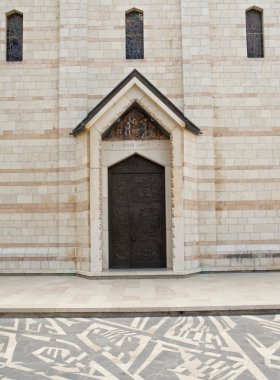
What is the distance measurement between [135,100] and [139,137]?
1.10 m

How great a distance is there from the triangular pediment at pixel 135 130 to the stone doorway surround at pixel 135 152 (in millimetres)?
199

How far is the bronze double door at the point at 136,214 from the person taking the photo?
469 inches

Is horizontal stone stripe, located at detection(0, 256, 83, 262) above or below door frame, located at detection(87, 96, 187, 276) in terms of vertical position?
below

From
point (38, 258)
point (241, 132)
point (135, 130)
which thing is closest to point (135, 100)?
point (135, 130)

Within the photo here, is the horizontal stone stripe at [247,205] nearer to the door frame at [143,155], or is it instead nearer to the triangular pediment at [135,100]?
the door frame at [143,155]

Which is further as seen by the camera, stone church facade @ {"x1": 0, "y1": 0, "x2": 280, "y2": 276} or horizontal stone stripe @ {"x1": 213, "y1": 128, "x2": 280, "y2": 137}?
horizontal stone stripe @ {"x1": 213, "y1": 128, "x2": 280, "y2": 137}

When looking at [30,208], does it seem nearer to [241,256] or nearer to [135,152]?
[135,152]

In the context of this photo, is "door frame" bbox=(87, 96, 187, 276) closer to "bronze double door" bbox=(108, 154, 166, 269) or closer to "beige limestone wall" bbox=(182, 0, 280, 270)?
"bronze double door" bbox=(108, 154, 166, 269)

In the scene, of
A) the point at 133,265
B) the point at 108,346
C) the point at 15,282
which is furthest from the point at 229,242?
the point at 108,346

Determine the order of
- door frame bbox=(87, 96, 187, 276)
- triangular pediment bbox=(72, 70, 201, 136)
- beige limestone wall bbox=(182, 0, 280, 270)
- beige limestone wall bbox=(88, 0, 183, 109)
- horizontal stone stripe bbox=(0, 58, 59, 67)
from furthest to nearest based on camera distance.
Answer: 1. horizontal stone stripe bbox=(0, 58, 59, 67)
2. beige limestone wall bbox=(88, 0, 183, 109)
3. beige limestone wall bbox=(182, 0, 280, 270)
4. triangular pediment bbox=(72, 70, 201, 136)
5. door frame bbox=(87, 96, 187, 276)

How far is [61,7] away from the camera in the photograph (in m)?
12.8

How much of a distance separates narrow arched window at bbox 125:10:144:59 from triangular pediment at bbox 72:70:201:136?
1.50 m

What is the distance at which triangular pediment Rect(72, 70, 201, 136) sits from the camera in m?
11.6

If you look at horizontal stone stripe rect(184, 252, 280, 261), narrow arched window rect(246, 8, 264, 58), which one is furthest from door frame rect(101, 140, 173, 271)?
narrow arched window rect(246, 8, 264, 58)
